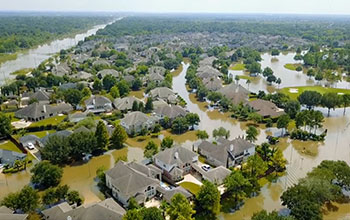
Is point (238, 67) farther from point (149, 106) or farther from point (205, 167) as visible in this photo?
point (205, 167)

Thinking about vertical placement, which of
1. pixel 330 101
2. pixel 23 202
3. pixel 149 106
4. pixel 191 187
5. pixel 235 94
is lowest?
pixel 191 187

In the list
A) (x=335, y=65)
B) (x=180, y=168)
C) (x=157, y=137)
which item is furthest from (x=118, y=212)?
(x=335, y=65)

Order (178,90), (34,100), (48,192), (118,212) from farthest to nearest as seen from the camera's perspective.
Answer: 1. (178,90)
2. (34,100)
3. (48,192)
4. (118,212)

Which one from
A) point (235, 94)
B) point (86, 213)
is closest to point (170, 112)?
point (235, 94)

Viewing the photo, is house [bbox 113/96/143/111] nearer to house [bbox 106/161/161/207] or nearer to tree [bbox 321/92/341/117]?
house [bbox 106/161/161/207]

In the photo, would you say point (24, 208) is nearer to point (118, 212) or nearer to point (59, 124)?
point (118, 212)

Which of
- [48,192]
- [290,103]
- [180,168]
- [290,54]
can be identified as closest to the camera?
[48,192]
